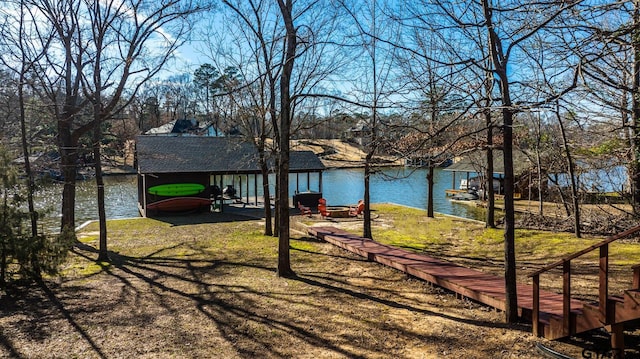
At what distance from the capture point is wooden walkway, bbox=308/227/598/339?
5.63m

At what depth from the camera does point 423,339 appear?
17.4 ft

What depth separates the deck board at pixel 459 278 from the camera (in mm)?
5845

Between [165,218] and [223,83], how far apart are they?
7759 mm

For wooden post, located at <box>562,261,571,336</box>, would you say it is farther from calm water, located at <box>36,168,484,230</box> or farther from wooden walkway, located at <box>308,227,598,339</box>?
calm water, located at <box>36,168,484,230</box>

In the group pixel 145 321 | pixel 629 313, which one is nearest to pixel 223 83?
pixel 145 321

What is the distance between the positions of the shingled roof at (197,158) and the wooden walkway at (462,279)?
9.72 metres

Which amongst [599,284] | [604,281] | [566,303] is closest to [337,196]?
[566,303]

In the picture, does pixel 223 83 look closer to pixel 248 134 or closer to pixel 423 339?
pixel 248 134

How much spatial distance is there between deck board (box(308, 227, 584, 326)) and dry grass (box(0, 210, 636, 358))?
0.62 feet

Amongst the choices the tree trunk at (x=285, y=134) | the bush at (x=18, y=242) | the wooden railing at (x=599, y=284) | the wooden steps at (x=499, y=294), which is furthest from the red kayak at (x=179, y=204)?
the wooden railing at (x=599, y=284)

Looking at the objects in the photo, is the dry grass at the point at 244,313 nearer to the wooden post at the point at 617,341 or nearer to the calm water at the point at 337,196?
the wooden post at the point at 617,341

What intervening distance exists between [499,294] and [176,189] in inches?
632

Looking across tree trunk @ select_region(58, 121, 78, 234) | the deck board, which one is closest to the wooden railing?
the deck board

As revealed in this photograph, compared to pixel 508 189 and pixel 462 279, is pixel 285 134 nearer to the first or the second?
pixel 462 279
